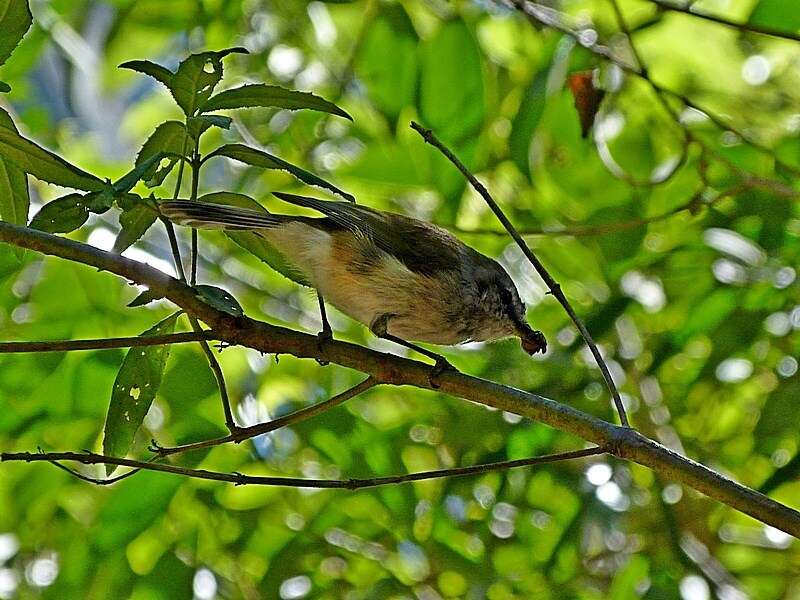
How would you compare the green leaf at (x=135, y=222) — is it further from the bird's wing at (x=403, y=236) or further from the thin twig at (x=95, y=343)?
the bird's wing at (x=403, y=236)

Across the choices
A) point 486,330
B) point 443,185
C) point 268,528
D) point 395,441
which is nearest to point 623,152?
point 443,185

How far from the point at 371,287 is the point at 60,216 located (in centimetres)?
80

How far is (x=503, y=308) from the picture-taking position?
7.11 feet

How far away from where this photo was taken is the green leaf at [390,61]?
2389mm

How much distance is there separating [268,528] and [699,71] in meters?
1.70

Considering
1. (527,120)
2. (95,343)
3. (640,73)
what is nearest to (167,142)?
(95,343)

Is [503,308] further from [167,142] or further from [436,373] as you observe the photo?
[167,142]

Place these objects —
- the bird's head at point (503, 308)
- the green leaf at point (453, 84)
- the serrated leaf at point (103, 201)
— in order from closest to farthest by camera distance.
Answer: the serrated leaf at point (103, 201) → the bird's head at point (503, 308) → the green leaf at point (453, 84)

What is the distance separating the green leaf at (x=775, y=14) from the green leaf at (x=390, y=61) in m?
0.74

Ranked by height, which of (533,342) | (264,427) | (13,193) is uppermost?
(13,193)

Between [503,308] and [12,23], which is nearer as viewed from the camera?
[12,23]

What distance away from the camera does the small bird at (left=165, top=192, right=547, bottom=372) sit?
2.01 m

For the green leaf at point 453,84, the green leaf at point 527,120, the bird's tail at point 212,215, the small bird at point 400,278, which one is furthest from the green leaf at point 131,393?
the green leaf at point 527,120

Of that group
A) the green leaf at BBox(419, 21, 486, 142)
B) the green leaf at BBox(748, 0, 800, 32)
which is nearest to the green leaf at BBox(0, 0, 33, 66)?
→ the green leaf at BBox(419, 21, 486, 142)
